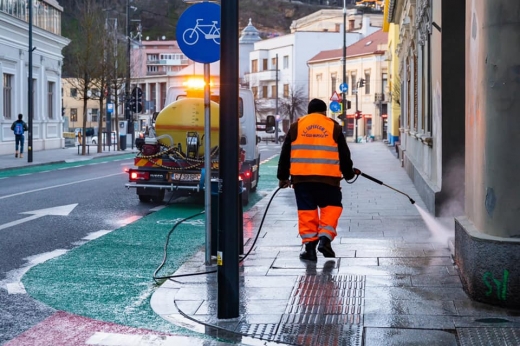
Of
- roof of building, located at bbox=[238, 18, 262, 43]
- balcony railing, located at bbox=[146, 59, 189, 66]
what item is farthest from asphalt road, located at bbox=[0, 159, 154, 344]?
balcony railing, located at bbox=[146, 59, 189, 66]

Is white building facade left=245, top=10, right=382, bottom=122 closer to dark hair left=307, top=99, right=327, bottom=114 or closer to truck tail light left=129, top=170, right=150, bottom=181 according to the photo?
truck tail light left=129, top=170, right=150, bottom=181

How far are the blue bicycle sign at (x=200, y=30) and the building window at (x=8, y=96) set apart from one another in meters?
33.8

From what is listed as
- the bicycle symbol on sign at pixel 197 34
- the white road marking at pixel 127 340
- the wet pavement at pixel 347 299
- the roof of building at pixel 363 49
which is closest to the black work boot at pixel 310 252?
the wet pavement at pixel 347 299

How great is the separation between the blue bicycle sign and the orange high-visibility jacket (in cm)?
122

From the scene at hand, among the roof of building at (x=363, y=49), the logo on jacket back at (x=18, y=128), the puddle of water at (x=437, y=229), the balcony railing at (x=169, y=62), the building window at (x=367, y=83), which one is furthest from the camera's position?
the balcony railing at (x=169, y=62)

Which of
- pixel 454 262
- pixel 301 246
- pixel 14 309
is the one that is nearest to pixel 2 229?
pixel 301 246

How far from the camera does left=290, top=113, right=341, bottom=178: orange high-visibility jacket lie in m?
9.52

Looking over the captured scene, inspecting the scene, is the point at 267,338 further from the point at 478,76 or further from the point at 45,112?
the point at 45,112

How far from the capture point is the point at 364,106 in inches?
3209

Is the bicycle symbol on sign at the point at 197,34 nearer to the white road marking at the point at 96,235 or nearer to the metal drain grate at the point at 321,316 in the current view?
the metal drain grate at the point at 321,316

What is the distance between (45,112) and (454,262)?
136ft

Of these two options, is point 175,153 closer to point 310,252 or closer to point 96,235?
point 96,235

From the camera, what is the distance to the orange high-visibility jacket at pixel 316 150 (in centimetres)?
952

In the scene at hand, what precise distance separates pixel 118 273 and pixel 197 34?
2562mm
